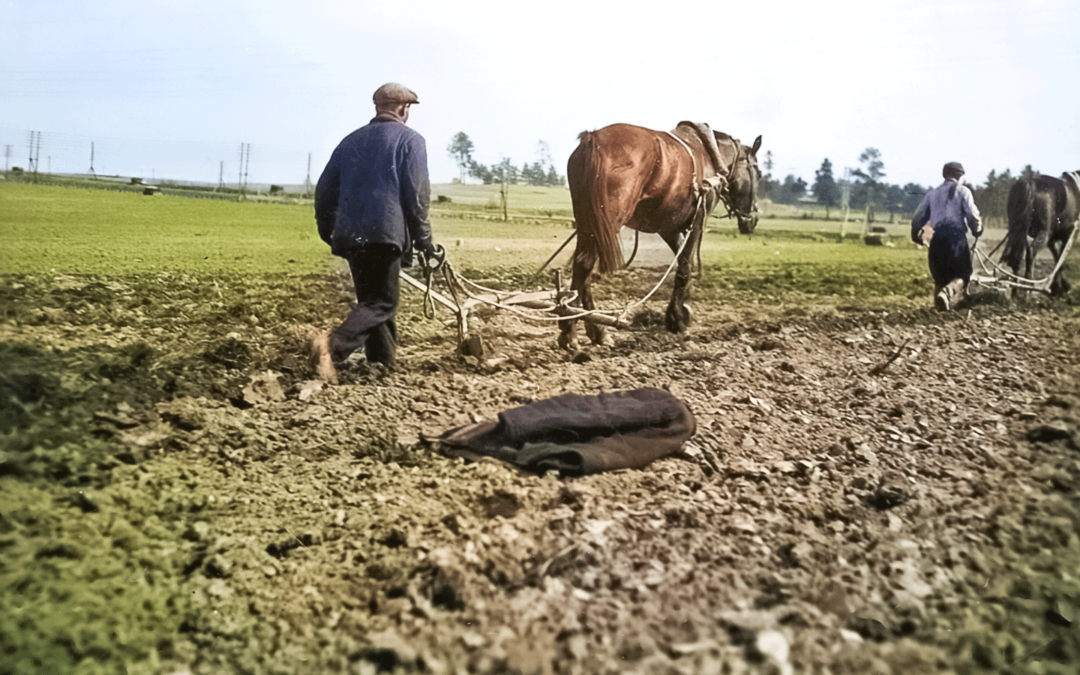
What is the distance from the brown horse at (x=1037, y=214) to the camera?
751 cm

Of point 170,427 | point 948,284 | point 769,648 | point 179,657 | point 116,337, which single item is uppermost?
point 948,284

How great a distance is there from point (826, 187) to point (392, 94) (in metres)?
3.45

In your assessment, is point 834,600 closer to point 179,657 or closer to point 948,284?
point 179,657

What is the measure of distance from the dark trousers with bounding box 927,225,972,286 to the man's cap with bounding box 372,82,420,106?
5265mm

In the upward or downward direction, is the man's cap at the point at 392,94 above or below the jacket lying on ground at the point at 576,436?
above

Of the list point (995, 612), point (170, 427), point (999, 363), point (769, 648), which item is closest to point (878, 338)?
point (999, 363)

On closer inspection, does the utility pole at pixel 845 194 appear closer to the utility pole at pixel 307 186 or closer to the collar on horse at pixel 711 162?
the collar on horse at pixel 711 162

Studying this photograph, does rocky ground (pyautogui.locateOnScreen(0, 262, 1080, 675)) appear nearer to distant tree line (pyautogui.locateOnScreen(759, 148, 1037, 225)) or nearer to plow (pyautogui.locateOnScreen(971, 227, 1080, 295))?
distant tree line (pyautogui.locateOnScreen(759, 148, 1037, 225))

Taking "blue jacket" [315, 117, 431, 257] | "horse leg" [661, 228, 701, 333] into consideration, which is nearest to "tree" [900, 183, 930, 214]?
"horse leg" [661, 228, 701, 333]

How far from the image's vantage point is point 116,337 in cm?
364

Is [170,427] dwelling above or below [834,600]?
above

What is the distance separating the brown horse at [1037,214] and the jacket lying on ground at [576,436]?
615 centimetres

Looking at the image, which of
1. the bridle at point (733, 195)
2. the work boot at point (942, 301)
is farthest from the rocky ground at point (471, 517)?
the work boot at point (942, 301)

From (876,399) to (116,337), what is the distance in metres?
4.15
